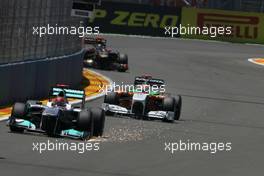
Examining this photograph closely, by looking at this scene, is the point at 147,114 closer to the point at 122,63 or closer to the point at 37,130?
the point at 37,130

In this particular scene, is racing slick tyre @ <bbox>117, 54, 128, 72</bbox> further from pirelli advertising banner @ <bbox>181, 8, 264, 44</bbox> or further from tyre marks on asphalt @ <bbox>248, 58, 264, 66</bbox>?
pirelli advertising banner @ <bbox>181, 8, 264, 44</bbox>

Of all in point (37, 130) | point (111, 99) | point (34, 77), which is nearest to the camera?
point (37, 130)

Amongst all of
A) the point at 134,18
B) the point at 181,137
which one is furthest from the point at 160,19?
the point at 181,137

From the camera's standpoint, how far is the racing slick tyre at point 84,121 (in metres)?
16.4

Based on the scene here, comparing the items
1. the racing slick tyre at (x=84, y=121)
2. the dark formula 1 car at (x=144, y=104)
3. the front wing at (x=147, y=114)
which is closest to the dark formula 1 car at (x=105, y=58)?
the dark formula 1 car at (x=144, y=104)

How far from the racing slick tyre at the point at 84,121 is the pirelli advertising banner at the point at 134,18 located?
35.1 m

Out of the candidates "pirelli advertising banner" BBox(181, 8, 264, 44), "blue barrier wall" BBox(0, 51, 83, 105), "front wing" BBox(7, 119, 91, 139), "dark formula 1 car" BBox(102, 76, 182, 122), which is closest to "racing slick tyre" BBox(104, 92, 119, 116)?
"dark formula 1 car" BBox(102, 76, 182, 122)

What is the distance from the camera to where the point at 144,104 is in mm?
20438

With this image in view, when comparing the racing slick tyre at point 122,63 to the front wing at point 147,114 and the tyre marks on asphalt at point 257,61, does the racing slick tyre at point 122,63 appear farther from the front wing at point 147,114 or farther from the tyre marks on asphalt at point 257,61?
the front wing at point 147,114

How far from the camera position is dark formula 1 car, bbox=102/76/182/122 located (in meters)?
20.5

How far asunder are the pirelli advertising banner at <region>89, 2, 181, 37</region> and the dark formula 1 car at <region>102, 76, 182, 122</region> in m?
30.4

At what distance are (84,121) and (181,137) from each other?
2330 mm

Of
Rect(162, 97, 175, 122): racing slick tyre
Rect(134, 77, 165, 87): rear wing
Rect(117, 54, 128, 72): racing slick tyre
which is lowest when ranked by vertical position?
Rect(117, 54, 128, 72): racing slick tyre

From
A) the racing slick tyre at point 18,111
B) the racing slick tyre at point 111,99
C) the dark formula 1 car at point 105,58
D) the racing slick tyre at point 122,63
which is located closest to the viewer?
the racing slick tyre at point 18,111
